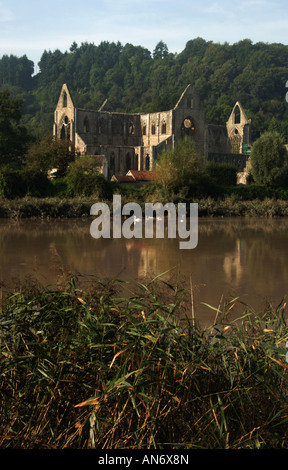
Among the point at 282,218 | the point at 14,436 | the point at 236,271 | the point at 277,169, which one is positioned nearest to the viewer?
the point at 14,436

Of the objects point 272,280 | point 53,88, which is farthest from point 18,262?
point 53,88

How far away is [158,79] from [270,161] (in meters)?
91.2

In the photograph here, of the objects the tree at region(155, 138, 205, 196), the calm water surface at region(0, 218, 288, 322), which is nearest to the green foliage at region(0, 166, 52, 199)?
the calm water surface at region(0, 218, 288, 322)

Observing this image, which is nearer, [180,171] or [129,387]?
[129,387]

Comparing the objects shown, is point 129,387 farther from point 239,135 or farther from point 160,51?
point 160,51

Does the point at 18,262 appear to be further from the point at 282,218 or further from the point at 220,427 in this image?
the point at 282,218

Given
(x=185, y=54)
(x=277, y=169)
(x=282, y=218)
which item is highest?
(x=185, y=54)

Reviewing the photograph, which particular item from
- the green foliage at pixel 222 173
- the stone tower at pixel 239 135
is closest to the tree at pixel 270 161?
the green foliage at pixel 222 173

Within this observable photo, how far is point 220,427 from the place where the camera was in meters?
4.42

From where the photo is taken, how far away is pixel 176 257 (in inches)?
699

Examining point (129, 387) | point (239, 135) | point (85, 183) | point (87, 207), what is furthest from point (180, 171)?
point (239, 135)

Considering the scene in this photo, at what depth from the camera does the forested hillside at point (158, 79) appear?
10288 cm

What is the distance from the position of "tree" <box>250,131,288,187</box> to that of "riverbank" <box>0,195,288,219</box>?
343 centimetres

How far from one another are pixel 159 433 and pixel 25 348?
1560 mm
